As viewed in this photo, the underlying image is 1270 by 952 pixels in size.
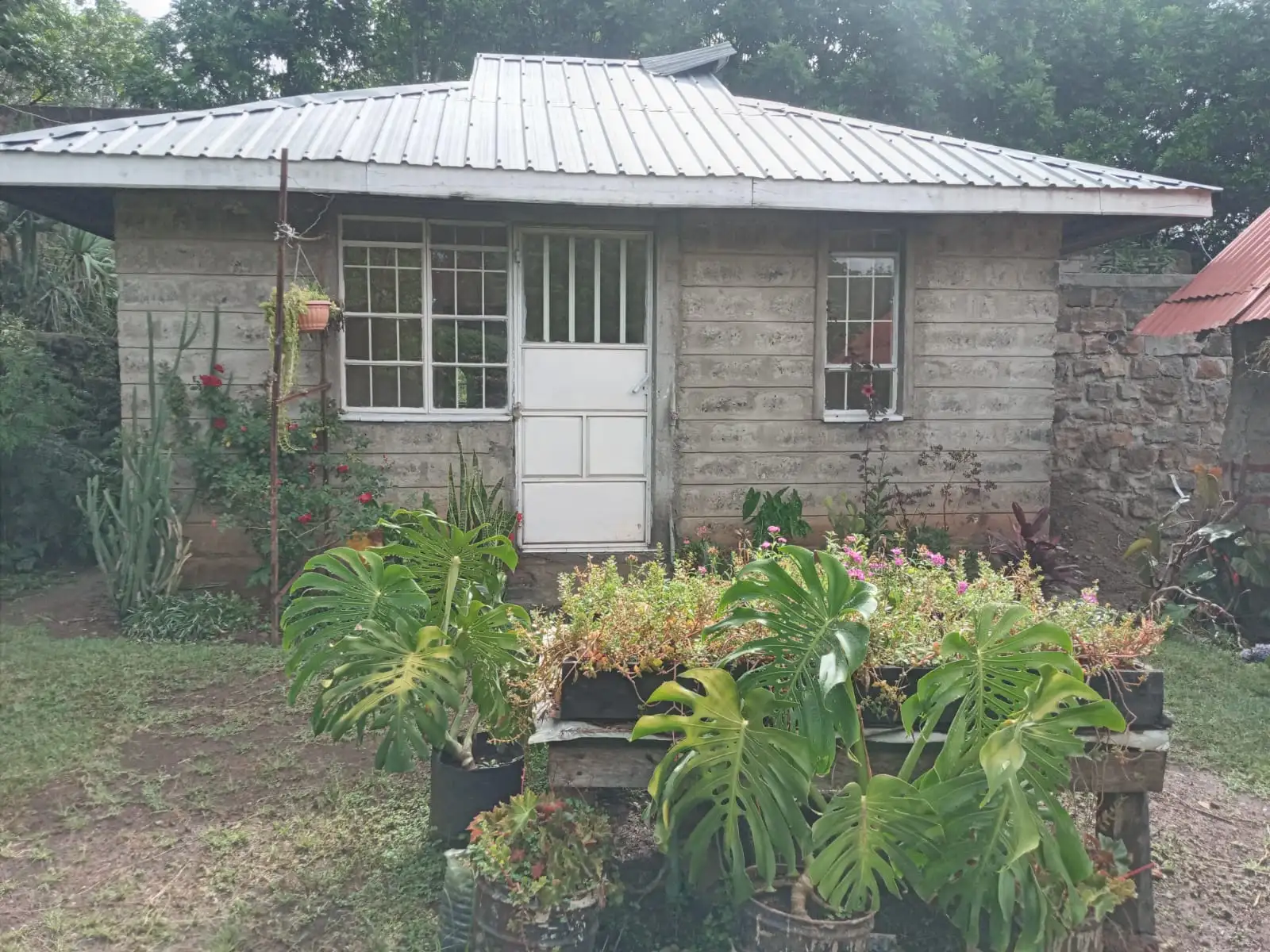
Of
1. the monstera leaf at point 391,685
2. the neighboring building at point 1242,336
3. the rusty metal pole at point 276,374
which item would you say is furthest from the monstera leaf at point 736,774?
the neighboring building at point 1242,336

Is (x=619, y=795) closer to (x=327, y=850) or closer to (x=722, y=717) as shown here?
(x=327, y=850)

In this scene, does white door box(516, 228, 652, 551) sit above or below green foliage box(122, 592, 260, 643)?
above

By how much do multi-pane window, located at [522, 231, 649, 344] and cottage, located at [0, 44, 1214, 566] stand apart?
0.02 meters

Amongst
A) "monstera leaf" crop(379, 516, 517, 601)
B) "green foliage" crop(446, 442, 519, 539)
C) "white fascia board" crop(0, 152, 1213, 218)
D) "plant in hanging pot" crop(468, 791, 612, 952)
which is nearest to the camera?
"plant in hanging pot" crop(468, 791, 612, 952)

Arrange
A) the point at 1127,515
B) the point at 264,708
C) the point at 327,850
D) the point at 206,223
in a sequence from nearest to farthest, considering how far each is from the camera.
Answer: the point at 327,850 < the point at 264,708 < the point at 206,223 < the point at 1127,515

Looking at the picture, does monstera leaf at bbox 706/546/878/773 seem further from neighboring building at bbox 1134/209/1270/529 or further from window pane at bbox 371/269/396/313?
neighboring building at bbox 1134/209/1270/529

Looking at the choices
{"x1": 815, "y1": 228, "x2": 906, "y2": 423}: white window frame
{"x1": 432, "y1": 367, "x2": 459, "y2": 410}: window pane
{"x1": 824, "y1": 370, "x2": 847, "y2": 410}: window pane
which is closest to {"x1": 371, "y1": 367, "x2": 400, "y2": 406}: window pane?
{"x1": 432, "y1": 367, "x2": 459, "y2": 410}: window pane

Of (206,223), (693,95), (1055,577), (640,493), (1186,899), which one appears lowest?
(1186,899)

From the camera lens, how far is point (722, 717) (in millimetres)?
2426

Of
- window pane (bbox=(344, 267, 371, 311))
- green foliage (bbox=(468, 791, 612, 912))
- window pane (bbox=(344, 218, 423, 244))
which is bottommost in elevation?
green foliage (bbox=(468, 791, 612, 912))

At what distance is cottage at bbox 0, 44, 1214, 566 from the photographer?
614cm

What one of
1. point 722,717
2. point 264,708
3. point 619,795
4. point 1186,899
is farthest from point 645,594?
point 264,708

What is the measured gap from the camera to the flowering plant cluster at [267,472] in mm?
6070

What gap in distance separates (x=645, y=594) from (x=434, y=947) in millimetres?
1177
